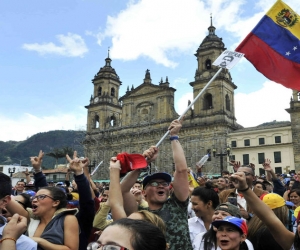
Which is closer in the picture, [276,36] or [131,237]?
[131,237]

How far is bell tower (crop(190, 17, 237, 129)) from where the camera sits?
4044 cm

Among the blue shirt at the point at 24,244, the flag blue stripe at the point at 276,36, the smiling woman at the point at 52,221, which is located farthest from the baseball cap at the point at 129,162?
the flag blue stripe at the point at 276,36

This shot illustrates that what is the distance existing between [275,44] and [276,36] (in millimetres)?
184

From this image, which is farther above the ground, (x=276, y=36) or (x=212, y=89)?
(x=212, y=89)

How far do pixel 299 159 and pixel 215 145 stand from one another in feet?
30.7

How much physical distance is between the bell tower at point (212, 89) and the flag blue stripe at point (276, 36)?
1286 inches

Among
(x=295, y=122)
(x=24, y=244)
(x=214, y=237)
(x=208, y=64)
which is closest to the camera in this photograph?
(x=24, y=244)

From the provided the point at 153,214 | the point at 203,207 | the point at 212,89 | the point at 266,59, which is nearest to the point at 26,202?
the point at 203,207

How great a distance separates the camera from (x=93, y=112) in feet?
172

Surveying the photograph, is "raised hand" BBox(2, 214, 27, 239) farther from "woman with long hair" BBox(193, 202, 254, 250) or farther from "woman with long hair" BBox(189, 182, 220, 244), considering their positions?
"woman with long hair" BBox(189, 182, 220, 244)

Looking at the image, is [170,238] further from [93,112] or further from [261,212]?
[93,112]

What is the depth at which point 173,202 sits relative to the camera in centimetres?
362

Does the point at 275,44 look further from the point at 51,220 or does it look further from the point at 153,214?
the point at 51,220

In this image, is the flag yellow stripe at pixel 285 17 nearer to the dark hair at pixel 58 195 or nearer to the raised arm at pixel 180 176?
the raised arm at pixel 180 176
